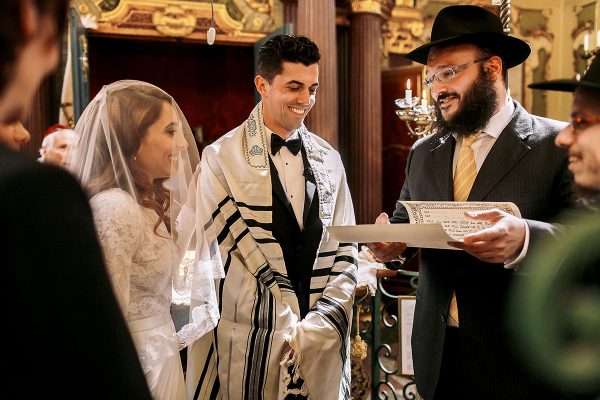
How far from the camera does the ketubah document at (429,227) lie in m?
1.69

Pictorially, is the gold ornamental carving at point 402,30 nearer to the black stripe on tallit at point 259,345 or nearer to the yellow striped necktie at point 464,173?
the yellow striped necktie at point 464,173

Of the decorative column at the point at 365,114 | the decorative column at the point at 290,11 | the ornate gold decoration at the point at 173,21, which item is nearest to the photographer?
the ornate gold decoration at the point at 173,21

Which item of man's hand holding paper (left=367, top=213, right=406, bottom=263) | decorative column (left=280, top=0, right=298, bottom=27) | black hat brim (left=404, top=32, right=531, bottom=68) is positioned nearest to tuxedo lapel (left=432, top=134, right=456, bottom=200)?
man's hand holding paper (left=367, top=213, right=406, bottom=263)

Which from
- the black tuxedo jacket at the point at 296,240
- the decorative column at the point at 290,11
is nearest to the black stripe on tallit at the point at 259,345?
the black tuxedo jacket at the point at 296,240

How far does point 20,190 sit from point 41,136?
5.92 meters

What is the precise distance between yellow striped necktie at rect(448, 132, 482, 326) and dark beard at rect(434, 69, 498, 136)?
4 cm

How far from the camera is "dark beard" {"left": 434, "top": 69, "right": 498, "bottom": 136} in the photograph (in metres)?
2.10

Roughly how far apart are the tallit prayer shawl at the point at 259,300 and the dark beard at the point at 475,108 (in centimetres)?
61

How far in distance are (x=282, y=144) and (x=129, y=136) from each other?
2.38 feet

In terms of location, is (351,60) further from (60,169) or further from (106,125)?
(60,169)

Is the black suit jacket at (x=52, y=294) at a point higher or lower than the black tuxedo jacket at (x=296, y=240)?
higher

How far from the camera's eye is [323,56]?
668 centimetres

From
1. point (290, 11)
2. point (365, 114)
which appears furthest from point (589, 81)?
point (290, 11)

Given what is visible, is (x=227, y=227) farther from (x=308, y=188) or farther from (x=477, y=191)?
(x=477, y=191)
